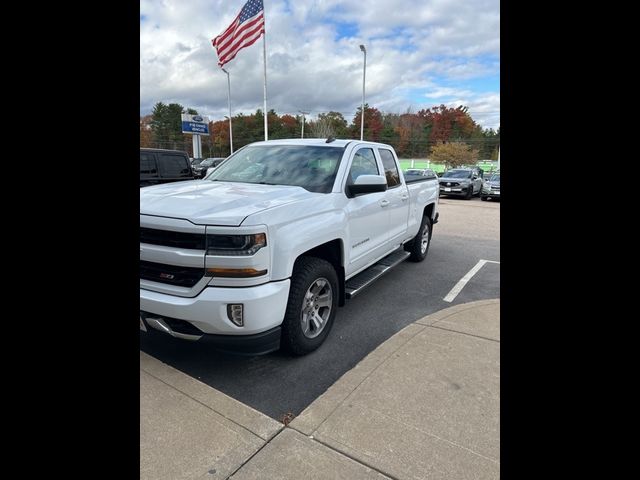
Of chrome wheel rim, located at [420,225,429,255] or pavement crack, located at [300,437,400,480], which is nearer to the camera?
pavement crack, located at [300,437,400,480]

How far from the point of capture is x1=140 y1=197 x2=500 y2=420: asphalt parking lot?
314 cm

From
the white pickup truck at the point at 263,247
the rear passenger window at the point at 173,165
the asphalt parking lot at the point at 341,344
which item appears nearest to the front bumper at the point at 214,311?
the white pickup truck at the point at 263,247

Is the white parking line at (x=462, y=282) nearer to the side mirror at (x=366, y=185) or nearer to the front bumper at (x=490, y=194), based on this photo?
the side mirror at (x=366, y=185)

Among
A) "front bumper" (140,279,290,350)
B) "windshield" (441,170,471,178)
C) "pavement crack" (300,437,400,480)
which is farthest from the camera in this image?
"windshield" (441,170,471,178)

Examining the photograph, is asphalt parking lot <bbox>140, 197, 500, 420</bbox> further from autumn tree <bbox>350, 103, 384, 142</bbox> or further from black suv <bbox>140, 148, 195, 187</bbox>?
autumn tree <bbox>350, 103, 384, 142</bbox>

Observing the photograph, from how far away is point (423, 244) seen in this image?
23.6 ft

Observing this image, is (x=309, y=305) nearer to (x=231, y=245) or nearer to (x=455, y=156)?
(x=231, y=245)

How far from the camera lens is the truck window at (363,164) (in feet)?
14.5

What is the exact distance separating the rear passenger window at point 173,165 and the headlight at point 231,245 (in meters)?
8.63

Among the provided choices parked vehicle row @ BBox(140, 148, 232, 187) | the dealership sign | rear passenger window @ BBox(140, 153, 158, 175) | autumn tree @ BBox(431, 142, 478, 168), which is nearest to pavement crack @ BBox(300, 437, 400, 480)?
parked vehicle row @ BBox(140, 148, 232, 187)

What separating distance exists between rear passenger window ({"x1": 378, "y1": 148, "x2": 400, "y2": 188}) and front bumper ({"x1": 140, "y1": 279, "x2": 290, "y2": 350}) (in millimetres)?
2850

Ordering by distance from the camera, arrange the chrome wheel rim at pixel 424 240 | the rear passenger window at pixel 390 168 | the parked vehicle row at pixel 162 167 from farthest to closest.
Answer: the parked vehicle row at pixel 162 167, the chrome wheel rim at pixel 424 240, the rear passenger window at pixel 390 168

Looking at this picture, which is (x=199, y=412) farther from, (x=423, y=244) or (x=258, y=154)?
(x=423, y=244)
